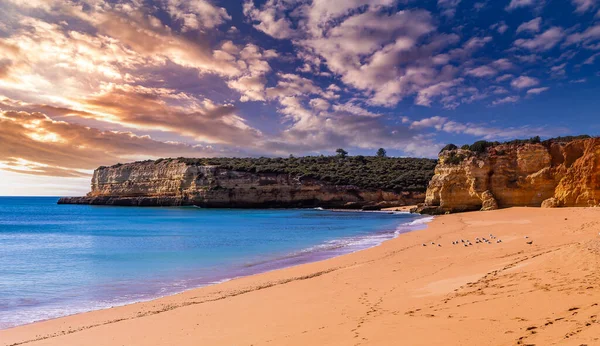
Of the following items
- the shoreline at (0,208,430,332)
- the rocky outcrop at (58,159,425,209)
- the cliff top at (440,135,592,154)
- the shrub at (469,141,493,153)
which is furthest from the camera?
the rocky outcrop at (58,159,425,209)

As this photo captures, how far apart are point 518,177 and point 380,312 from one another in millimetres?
38413

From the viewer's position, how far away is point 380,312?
6.39 metres

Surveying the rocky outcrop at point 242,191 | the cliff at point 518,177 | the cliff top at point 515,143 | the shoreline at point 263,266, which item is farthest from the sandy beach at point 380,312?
the rocky outcrop at point 242,191

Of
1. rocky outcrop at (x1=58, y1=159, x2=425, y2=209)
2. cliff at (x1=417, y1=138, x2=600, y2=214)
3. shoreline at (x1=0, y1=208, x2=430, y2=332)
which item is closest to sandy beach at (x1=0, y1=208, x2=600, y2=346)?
shoreline at (x1=0, y1=208, x2=430, y2=332)

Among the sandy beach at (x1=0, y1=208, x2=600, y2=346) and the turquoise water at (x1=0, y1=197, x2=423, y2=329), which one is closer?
the sandy beach at (x1=0, y1=208, x2=600, y2=346)

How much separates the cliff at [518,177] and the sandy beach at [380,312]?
29.5m

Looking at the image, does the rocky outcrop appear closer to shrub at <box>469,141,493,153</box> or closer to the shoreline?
shrub at <box>469,141,493,153</box>

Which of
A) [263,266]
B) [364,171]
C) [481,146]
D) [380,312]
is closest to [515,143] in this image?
[481,146]

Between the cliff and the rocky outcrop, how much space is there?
21.5 metres

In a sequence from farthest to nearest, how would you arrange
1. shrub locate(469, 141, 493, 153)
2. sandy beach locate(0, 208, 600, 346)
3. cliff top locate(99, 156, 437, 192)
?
cliff top locate(99, 156, 437, 192) → shrub locate(469, 141, 493, 153) → sandy beach locate(0, 208, 600, 346)

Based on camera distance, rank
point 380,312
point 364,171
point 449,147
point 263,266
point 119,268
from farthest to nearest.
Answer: point 364,171
point 449,147
point 263,266
point 119,268
point 380,312

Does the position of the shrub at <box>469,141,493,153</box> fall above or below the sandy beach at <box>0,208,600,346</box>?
above

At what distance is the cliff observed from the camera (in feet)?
105

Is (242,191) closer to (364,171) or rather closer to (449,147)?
(364,171)
